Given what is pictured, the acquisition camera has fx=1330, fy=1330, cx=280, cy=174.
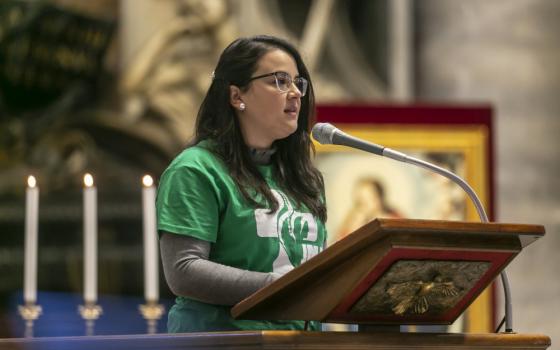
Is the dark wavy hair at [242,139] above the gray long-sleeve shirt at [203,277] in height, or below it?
above

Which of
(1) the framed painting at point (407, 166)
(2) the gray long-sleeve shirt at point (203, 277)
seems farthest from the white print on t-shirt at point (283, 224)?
(1) the framed painting at point (407, 166)

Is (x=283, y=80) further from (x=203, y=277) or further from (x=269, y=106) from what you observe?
(x=203, y=277)

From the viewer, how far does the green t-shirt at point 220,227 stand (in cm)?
277

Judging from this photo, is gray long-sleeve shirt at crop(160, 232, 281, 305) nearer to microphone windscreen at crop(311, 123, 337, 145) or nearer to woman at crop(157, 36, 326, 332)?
woman at crop(157, 36, 326, 332)

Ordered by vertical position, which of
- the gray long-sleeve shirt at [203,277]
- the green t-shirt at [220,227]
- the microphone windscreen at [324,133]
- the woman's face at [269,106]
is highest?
the woman's face at [269,106]

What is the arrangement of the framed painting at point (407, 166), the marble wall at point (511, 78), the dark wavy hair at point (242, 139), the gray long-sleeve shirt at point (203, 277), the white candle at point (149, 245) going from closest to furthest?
the gray long-sleeve shirt at point (203, 277), the dark wavy hair at point (242, 139), the white candle at point (149, 245), the framed painting at point (407, 166), the marble wall at point (511, 78)

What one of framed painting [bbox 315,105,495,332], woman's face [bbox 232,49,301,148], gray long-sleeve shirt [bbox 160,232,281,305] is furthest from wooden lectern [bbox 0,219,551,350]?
framed painting [bbox 315,105,495,332]

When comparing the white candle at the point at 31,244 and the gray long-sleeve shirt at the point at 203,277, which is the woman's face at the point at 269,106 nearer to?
the gray long-sleeve shirt at the point at 203,277

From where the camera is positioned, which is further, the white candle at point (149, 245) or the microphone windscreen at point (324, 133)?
the white candle at point (149, 245)

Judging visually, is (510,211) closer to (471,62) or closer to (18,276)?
(471,62)

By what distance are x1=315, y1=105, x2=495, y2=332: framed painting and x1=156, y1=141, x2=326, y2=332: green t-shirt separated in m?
2.97

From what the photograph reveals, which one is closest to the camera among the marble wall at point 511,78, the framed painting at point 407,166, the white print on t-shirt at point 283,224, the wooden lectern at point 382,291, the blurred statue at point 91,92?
the wooden lectern at point 382,291

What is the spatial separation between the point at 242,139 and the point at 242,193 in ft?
0.62

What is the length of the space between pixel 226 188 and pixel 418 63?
4.92 m
